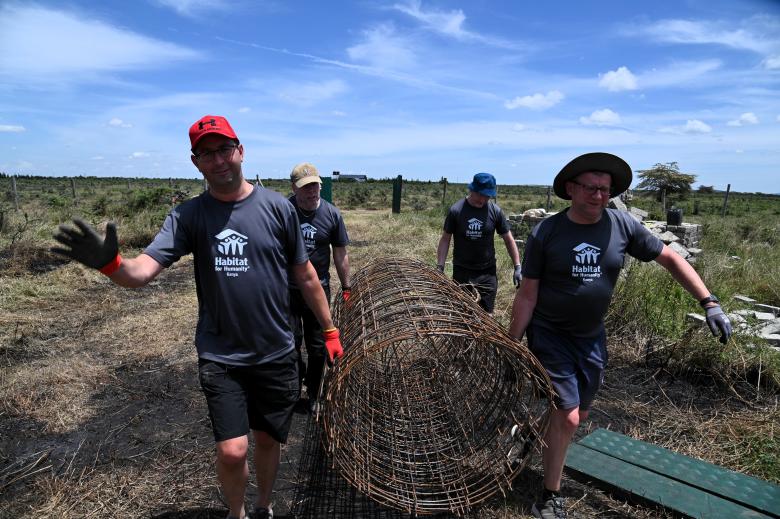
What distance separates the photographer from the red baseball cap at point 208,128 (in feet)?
6.68

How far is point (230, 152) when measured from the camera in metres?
2.10

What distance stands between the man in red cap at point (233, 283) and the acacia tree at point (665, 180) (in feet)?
48.1

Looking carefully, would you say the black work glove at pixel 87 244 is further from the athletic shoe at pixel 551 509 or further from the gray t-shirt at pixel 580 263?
the athletic shoe at pixel 551 509

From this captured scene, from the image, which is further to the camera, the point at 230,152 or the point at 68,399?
the point at 68,399

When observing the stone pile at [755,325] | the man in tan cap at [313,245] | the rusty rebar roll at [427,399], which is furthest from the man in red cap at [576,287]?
the stone pile at [755,325]

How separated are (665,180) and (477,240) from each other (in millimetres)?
12345

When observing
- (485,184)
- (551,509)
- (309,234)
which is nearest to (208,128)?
(309,234)

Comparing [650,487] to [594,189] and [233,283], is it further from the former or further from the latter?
[233,283]

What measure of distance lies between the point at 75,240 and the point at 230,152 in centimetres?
70

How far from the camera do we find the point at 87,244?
178 cm

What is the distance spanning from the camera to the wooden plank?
7.96 feet

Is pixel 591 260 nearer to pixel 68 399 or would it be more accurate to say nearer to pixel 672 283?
pixel 672 283

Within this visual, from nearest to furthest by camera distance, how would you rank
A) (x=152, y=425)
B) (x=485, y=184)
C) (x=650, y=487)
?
(x=650, y=487) < (x=152, y=425) < (x=485, y=184)

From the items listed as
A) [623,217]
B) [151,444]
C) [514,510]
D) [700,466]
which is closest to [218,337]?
[151,444]
